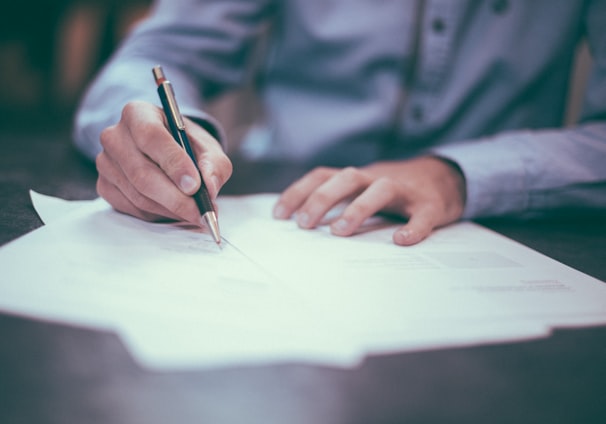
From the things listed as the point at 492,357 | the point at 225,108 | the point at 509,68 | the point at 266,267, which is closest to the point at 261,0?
the point at 509,68

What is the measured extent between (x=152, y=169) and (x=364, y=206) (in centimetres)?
20

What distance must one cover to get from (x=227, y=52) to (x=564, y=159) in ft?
1.91

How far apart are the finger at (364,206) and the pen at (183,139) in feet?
0.39

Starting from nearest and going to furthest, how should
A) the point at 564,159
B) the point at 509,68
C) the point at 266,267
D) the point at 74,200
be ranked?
the point at 266,267 → the point at 74,200 → the point at 564,159 → the point at 509,68

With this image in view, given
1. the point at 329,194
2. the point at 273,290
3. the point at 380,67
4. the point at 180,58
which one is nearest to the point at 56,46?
the point at 180,58

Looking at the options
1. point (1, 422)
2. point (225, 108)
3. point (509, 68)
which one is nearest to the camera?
point (1, 422)

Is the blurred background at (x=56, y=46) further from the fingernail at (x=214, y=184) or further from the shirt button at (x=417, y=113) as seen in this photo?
the fingernail at (x=214, y=184)

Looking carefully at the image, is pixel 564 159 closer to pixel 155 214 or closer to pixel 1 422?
pixel 155 214

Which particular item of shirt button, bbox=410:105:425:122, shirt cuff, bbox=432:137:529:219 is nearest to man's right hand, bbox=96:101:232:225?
shirt cuff, bbox=432:137:529:219

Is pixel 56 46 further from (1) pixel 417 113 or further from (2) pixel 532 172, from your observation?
(2) pixel 532 172

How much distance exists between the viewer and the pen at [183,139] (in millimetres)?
377

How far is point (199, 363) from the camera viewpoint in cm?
21

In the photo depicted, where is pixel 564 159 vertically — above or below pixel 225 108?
above

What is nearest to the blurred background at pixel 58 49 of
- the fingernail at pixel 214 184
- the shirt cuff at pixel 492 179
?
the shirt cuff at pixel 492 179
